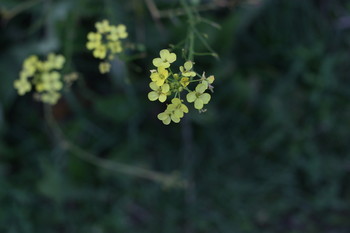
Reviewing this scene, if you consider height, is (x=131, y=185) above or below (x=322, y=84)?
below

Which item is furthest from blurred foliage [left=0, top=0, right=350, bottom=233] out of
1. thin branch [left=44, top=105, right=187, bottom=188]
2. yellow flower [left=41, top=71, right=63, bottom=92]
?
yellow flower [left=41, top=71, right=63, bottom=92]

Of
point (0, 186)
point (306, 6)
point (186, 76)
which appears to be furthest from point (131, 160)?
point (186, 76)

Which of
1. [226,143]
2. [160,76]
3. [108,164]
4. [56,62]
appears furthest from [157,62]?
[226,143]

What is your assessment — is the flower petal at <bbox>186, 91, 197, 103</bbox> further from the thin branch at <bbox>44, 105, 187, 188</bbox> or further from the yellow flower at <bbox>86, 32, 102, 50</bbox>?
the thin branch at <bbox>44, 105, 187, 188</bbox>

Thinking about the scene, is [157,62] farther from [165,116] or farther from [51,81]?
[51,81]

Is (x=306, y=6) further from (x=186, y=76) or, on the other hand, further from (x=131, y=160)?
(x=186, y=76)

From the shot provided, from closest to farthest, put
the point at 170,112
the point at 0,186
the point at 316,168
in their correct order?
the point at 170,112 → the point at 0,186 → the point at 316,168

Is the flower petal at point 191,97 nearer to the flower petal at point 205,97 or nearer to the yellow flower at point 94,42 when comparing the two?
the flower petal at point 205,97

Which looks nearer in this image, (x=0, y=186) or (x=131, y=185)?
(x=0, y=186)
